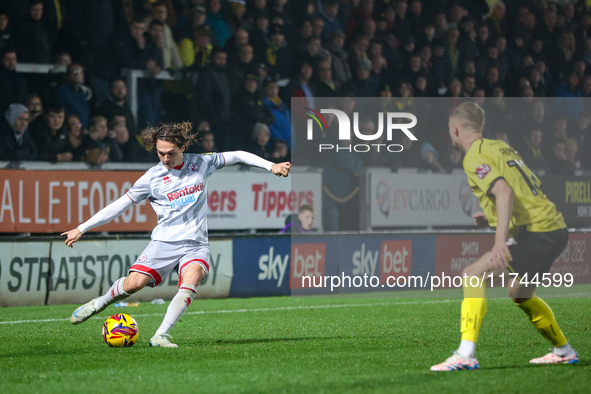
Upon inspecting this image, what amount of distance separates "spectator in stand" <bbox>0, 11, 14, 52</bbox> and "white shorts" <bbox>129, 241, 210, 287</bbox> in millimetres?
6093

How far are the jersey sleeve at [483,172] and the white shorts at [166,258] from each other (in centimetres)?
268

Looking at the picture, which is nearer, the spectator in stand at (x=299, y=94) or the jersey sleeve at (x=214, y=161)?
the jersey sleeve at (x=214, y=161)

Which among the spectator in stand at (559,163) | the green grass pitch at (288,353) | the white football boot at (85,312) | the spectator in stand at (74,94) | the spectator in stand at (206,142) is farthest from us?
the spectator in stand at (559,163)

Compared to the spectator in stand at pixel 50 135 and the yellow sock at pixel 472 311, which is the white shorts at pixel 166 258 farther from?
the spectator in stand at pixel 50 135

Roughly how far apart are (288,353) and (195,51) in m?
8.13

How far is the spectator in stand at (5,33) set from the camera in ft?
39.2

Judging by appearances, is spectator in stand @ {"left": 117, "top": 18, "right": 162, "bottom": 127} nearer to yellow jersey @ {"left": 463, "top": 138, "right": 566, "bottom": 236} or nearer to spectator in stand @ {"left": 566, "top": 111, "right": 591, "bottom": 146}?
yellow jersey @ {"left": 463, "top": 138, "right": 566, "bottom": 236}

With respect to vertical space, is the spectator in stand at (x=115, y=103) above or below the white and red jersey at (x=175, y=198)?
above

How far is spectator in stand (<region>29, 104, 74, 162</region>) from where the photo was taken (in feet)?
38.1

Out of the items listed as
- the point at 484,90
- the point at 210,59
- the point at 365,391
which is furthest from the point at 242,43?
the point at 365,391

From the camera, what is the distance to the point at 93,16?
506 inches

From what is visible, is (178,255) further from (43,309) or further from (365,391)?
(43,309)

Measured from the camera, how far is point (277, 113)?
14.2 m

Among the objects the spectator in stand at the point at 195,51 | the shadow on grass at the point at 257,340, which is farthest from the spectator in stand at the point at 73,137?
the shadow on grass at the point at 257,340
